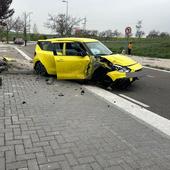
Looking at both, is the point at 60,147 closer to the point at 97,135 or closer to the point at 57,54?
the point at 97,135

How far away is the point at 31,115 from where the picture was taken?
6.14 m

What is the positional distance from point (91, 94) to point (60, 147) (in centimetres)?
431

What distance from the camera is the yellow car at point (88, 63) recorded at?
31.3 ft

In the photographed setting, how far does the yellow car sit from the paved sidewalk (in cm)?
203

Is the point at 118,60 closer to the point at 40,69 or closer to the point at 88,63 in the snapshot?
the point at 88,63

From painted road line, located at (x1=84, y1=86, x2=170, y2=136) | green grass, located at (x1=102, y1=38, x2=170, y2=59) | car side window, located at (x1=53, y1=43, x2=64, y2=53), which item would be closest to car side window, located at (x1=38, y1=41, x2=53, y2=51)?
car side window, located at (x1=53, y1=43, x2=64, y2=53)

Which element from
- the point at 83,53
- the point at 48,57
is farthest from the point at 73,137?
the point at 48,57

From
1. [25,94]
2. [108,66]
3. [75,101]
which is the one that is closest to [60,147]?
[75,101]

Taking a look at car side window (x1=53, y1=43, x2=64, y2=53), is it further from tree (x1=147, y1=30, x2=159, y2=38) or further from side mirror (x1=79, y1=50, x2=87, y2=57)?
tree (x1=147, y1=30, x2=159, y2=38)

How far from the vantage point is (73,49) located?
34.8ft

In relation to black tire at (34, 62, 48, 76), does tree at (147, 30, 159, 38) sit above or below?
above

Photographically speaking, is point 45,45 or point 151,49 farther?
point 151,49

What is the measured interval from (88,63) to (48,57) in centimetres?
209

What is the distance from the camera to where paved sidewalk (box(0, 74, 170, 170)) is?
4.01 metres
